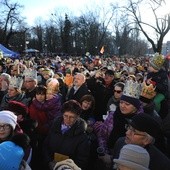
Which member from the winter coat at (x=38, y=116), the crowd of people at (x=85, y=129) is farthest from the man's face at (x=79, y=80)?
the winter coat at (x=38, y=116)

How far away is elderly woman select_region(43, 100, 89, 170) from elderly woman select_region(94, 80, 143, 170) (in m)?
0.43

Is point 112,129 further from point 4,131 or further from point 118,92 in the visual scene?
point 4,131

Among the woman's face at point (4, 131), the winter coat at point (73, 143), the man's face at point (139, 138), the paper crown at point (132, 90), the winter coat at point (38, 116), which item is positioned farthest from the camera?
the winter coat at point (38, 116)

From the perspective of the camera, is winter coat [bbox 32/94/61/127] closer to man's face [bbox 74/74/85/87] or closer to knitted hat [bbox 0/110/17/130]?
man's face [bbox 74/74/85/87]

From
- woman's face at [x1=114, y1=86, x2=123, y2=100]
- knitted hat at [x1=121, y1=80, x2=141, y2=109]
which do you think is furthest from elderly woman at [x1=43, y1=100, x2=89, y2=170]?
woman's face at [x1=114, y1=86, x2=123, y2=100]

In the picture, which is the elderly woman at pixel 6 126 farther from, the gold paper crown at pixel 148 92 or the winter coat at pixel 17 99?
the gold paper crown at pixel 148 92

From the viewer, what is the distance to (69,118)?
4.59m

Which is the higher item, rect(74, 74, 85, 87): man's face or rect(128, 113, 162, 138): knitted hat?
rect(74, 74, 85, 87): man's face

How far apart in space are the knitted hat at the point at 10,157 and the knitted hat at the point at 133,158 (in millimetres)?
794

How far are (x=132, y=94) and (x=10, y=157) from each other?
2.71 metres

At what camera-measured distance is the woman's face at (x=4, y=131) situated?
3.69m

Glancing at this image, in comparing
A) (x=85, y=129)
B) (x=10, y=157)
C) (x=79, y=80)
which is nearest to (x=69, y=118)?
(x=85, y=129)

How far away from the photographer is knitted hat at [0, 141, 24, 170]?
2703 mm

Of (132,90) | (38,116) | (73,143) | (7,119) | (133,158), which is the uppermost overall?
(132,90)
